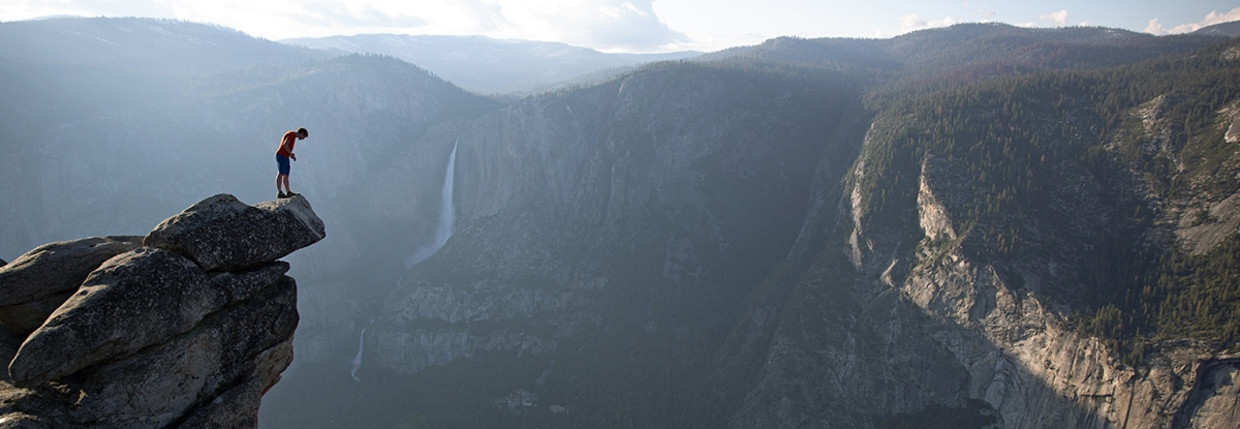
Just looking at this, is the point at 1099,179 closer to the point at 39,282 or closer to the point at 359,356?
the point at 39,282

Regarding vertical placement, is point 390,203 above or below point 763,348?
above

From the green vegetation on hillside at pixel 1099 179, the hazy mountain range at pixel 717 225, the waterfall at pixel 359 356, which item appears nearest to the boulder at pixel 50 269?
the hazy mountain range at pixel 717 225

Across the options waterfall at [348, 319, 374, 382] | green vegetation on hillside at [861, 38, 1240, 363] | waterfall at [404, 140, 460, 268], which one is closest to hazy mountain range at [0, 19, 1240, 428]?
green vegetation on hillside at [861, 38, 1240, 363]

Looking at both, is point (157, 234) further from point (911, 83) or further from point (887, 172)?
point (911, 83)

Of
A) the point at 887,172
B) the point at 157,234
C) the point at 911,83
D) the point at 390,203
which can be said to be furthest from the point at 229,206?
the point at 911,83

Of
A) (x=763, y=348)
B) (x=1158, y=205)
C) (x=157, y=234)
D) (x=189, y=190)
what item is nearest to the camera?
(x=157, y=234)

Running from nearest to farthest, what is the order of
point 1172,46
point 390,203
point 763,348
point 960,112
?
point 763,348, point 960,112, point 390,203, point 1172,46

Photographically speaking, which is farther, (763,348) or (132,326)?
(763,348)
